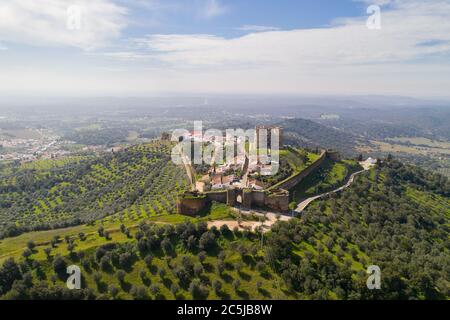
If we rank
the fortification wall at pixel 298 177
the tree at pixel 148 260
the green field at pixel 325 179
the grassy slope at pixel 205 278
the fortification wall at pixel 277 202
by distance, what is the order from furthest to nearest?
the green field at pixel 325 179 < the fortification wall at pixel 298 177 < the fortification wall at pixel 277 202 < the tree at pixel 148 260 < the grassy slope at pixel 205 278

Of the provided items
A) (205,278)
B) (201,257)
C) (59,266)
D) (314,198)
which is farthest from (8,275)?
(314,198)

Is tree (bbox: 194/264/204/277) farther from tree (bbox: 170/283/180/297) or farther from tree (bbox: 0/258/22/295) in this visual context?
tree (bbox: 0/258/22/295)

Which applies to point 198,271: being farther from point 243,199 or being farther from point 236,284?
point 243,199

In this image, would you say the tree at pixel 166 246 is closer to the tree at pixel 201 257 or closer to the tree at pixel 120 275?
the tree at pixel 201 257

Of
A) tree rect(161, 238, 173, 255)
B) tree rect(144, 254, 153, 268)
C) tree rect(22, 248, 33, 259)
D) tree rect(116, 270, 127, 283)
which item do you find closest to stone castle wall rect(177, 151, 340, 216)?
tree rect(161, 238, 173, 255)

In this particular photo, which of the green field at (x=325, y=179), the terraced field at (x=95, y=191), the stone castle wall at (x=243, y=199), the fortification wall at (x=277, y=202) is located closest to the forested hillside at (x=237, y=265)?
the fortification wall at (x=277, y=202)

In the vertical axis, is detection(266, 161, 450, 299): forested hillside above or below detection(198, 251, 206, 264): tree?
below

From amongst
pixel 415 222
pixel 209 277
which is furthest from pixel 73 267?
pixel 415 222
